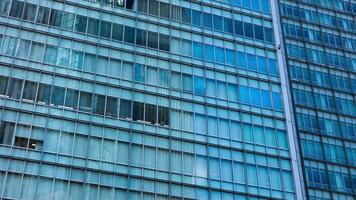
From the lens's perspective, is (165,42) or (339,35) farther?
(339,35)

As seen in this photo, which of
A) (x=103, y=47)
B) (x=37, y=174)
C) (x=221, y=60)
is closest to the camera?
(x=37, y=174)

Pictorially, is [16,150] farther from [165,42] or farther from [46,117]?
[165,42]

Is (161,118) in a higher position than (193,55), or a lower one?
lower

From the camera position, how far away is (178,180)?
48.9 metres

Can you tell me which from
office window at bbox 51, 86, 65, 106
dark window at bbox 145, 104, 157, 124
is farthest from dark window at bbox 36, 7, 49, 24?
dark window at bbox 145, 104, 157, 124

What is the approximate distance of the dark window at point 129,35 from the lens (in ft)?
179

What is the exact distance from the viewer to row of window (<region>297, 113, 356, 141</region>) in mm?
65500

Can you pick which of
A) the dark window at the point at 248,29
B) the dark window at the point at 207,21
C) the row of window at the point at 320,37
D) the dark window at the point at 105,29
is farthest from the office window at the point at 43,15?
the row of window at the point at 320,37

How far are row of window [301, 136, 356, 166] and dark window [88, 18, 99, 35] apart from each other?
25382mm

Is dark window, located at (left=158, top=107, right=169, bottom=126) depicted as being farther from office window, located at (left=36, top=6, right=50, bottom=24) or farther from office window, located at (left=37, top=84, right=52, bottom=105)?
office window, located at (left=36, top=6, right=50, bottom=24)

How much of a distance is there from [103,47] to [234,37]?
13.9m

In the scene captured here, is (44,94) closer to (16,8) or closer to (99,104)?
(99,104)

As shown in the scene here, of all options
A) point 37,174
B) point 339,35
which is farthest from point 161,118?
point 339,35

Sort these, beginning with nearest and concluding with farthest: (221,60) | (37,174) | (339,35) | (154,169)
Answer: (37,174)
(154,169)
(221,60)
(339,35)
